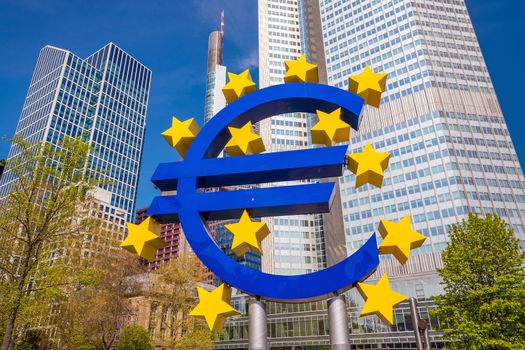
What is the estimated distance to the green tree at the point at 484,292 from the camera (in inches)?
787

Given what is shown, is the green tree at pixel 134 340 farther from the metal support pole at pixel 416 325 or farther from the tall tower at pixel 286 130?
the tall tower at pixel 286 130

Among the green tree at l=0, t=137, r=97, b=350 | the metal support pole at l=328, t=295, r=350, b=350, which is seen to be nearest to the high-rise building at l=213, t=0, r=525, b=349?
the metal support pole at l=328, t=295, r=350, b=350

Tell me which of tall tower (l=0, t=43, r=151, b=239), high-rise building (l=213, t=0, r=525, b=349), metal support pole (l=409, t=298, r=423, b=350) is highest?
tall tower (l=0, t=43, r=151, b=239)

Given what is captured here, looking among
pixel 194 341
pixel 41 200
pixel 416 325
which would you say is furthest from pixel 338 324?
pixel 194 341

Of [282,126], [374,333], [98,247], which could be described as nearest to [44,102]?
[282,126]

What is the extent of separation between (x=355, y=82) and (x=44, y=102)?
509 feet

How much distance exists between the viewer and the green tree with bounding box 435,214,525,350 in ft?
65.6

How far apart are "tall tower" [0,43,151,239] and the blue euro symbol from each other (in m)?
124

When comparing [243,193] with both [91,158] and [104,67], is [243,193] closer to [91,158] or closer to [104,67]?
[91,158]

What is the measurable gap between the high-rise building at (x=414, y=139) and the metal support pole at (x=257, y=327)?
147ft

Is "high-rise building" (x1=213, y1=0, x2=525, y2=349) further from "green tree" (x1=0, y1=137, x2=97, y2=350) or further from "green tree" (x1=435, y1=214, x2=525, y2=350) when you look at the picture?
"green tree" (x1=0, y1=137, x2=97, y2=350)

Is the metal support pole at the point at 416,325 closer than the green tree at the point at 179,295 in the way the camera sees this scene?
Yes

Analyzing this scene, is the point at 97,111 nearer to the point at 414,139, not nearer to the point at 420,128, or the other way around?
the point at 414,139

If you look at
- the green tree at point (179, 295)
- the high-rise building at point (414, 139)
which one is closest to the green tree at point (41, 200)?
the green tree at point (179, 295)
